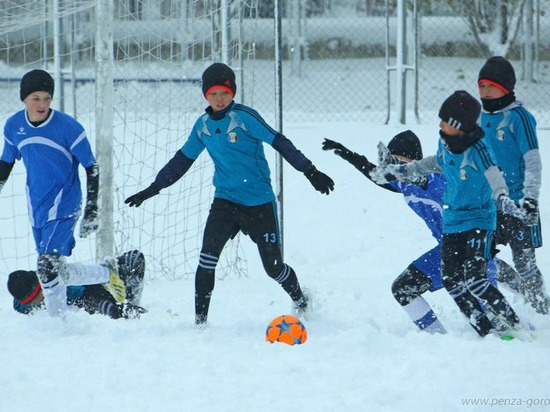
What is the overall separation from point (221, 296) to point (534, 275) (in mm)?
2313

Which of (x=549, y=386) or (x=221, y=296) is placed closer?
(x=549, y=386)

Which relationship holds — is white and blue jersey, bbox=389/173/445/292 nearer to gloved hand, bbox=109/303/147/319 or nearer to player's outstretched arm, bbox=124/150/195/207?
player's outstretched arm, bbox=124/150/195/207

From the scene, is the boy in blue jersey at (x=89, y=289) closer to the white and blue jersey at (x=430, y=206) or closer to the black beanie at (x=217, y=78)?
the black beanie at (x=217, y=78)

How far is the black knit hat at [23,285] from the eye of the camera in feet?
18.9

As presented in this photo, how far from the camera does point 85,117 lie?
12898 millimetres

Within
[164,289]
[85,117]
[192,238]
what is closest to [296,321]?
[164,289]

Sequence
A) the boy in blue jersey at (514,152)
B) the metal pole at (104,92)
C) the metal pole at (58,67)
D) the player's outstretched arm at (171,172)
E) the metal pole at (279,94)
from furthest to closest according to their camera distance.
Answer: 1. the metal pole at (58,67)
2. the metal pole at (279,94)
3. the metal pole at (104,92)
4. the player's outstretched arm at (171,172)
5. the boy in blue jersey at (514,152)

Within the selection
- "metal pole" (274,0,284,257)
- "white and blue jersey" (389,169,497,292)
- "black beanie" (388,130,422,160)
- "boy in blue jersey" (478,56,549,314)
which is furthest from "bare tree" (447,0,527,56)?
"white and blue jersey" (389,169,497,292)

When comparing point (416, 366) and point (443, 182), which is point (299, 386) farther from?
point (443, 182)

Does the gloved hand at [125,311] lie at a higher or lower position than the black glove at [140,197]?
lower

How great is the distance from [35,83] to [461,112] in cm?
261

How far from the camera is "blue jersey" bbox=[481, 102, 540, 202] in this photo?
5488mm

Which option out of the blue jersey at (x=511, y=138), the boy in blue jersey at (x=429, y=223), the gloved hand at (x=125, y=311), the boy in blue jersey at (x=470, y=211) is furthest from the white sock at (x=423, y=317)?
the gloved hand at (x=125, y=311)

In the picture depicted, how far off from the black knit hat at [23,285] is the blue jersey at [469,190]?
2.64 metres
